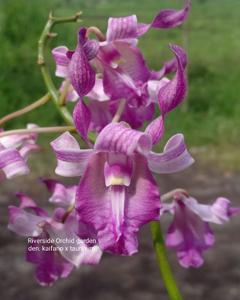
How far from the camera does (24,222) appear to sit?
2.25 feet

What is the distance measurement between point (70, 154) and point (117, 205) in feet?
0.16

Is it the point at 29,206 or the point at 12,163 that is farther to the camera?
the point at 29,206

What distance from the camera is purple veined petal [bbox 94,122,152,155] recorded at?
47cm

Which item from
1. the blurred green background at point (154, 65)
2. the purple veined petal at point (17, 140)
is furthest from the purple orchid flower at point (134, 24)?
the blurred green background at point (154, 65)

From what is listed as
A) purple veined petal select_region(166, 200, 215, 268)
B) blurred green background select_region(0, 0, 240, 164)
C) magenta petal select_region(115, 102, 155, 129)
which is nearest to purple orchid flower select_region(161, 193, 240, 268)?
purple veined petal select_region(166, 200, 215, 268)

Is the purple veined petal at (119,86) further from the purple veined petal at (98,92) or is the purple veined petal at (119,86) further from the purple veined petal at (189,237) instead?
the purple veined petal at (189,237)

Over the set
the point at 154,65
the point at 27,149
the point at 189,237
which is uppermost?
the point at 27,149

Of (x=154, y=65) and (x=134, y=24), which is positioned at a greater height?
(x=134, y=24)

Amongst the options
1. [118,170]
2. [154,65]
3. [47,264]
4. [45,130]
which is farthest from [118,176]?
[154,65]

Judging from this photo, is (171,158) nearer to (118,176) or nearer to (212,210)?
(118,176)

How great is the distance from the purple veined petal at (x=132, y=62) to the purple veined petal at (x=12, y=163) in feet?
0.44

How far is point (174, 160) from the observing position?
0.50 meters

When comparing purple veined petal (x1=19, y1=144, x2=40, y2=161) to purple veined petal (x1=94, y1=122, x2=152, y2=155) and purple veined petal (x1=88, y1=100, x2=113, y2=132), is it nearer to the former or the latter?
purple veined petal (x1=88, y1=100, x2=113, y2=132)

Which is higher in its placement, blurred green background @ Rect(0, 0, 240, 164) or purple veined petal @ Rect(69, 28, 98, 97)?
purple veined petal @ Rect(69, 28, 98, 97)
